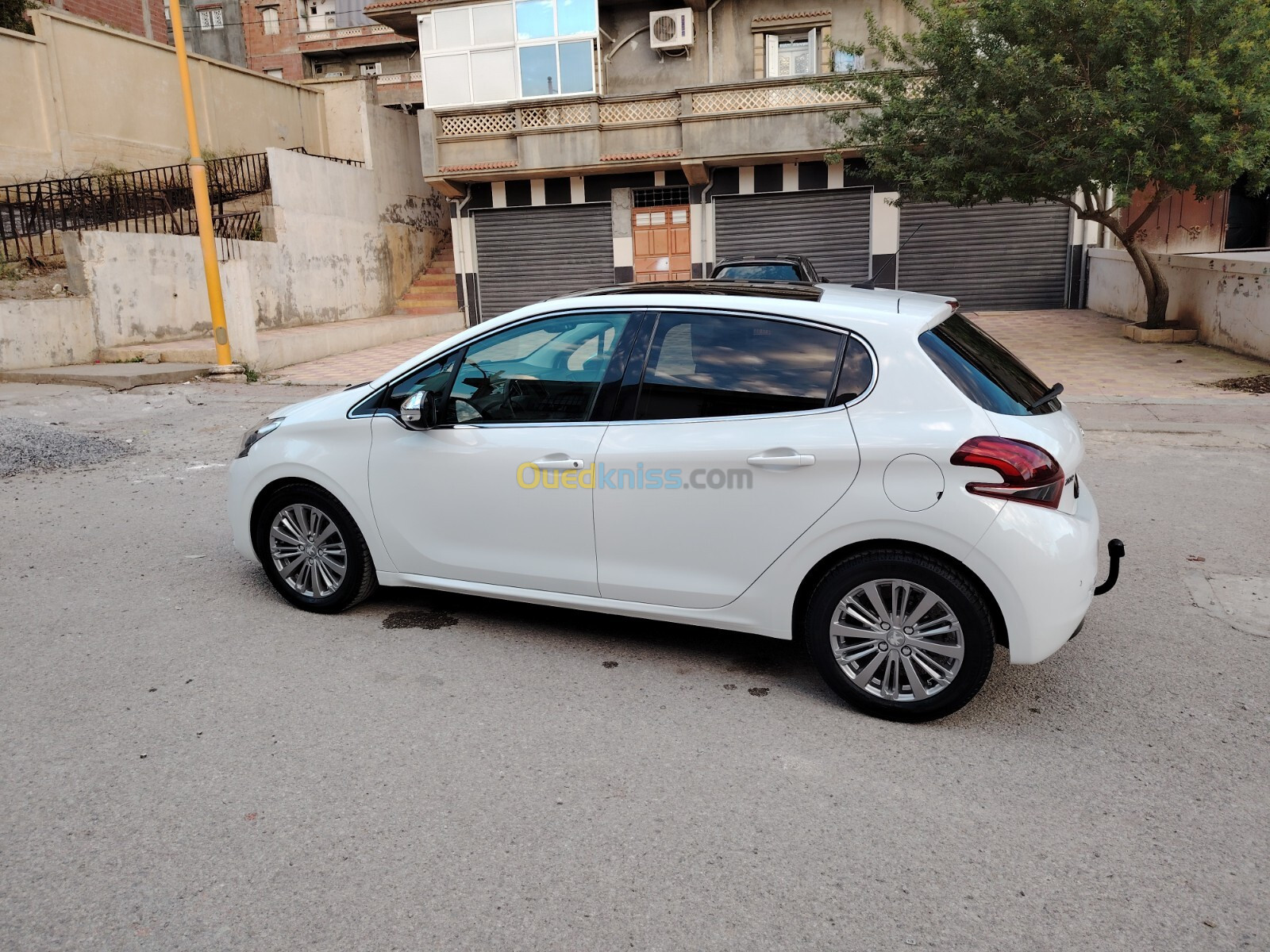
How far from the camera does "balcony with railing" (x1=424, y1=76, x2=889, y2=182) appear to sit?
21.1 meters

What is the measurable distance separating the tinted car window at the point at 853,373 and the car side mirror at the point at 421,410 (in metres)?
1.82

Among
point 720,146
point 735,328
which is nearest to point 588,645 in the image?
point 735,328

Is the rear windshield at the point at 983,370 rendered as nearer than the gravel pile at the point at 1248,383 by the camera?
Yes

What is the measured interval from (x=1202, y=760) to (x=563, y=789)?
224 centimetres

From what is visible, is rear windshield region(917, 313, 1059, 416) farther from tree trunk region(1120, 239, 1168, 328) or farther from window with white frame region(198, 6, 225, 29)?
window with white frame region(198, 6, 225, 29)

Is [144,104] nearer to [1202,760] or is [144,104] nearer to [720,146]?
[720,146]

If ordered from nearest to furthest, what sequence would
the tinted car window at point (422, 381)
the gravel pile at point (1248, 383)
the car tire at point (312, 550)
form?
the tinted car window at point (422, 381), the car tire at point (312, 550), the gravel pile at point (1248, 383)

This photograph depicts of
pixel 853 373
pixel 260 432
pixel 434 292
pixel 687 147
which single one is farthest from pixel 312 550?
pixel 434 292

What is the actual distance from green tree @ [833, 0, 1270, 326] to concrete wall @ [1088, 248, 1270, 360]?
510 millimetres

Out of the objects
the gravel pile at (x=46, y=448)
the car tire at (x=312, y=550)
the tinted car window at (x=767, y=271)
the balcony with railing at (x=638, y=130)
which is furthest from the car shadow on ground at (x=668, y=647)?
the balcony with railing at (x=638, y=130)

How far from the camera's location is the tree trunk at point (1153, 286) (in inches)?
610

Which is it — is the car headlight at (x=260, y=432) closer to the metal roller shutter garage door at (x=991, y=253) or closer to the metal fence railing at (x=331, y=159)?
the metal fence railing at (x=331, y=159)

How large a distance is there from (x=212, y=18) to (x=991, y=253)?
4128 centimetres

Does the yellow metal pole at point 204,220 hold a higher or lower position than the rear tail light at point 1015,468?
higher
